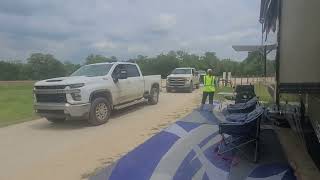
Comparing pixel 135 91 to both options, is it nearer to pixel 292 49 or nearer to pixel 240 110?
pixel 240 110

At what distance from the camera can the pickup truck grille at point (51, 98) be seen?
37.5 ft

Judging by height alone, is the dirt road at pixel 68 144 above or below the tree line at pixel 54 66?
below

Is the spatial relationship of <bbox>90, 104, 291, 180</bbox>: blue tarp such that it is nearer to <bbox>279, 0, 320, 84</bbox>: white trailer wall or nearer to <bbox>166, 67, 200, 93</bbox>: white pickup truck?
<bbox>279, 0, 320, 84</bbox>: white trailer wall

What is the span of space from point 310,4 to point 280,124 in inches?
244

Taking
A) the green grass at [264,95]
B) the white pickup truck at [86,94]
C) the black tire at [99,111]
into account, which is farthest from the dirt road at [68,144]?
the green grass at [264,95]

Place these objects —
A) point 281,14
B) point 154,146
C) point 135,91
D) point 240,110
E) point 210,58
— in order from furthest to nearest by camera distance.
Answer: point 210,58 < point 135,91 < point 240,110 < point 154,146 < point 281,14

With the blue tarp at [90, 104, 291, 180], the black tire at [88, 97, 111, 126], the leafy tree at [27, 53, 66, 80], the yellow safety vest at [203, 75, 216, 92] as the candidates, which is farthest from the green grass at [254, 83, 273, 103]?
the leafy tree at [27, 53, 66, 80]

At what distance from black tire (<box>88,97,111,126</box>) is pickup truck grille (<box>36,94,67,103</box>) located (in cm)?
91

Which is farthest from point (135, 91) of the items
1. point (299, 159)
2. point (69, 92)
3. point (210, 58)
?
point (210, 58)

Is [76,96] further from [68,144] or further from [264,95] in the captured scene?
[264,95]

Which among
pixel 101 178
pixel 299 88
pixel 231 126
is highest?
pixel 299 88

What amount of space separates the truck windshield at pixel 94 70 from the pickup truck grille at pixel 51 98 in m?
1.94

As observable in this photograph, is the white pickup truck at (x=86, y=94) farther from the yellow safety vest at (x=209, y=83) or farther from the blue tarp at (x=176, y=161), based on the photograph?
the yellow safety vest at (x=209, y=83)

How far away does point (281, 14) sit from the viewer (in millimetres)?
4504
